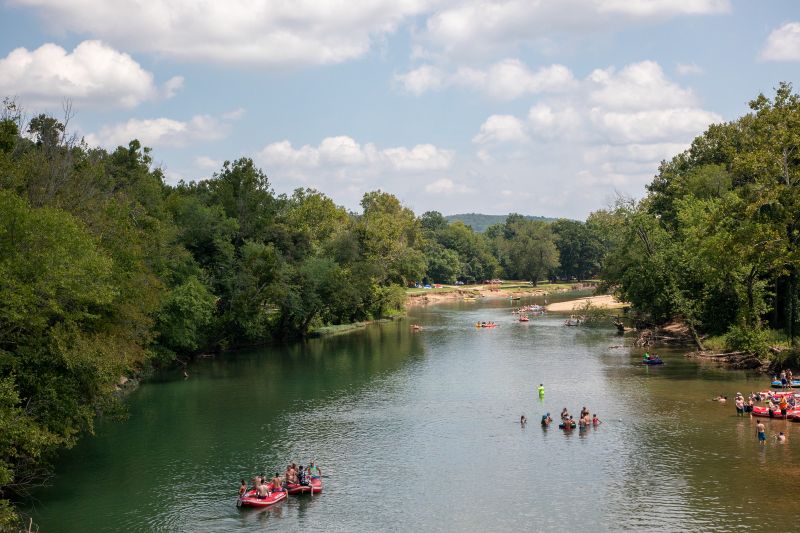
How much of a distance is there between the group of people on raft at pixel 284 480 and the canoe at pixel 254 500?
0.16 meters

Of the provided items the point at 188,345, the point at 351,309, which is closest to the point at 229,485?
the point at 188,345

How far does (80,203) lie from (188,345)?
32.5 m

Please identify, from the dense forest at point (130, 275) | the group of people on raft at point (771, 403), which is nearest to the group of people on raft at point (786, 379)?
the group of people on raft at point (771, 403)

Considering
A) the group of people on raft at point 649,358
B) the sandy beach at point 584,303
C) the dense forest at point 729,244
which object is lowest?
the group of people on raft at point 649,358

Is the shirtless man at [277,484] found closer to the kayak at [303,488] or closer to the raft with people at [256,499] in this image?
the raft with people at [256,499]

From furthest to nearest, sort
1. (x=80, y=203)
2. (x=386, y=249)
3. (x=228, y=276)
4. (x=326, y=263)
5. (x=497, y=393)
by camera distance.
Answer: (x=386, y=249), (x=326, y=263), (x=228, y=276), (x=497, y=393), (x=80, y=203)

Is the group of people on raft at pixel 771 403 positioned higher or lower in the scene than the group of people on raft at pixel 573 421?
Result: higher

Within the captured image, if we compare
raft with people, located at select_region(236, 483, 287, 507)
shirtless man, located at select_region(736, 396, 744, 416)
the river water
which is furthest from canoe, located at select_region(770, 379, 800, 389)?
raft with people, located at select_region(236, 483, 287, 507)

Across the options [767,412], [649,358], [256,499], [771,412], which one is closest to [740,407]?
[767,412]

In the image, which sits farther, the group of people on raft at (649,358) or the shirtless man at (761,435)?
the group of people on raft at (649,358)

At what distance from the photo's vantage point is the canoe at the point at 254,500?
3962cm

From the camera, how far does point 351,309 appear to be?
124 metres

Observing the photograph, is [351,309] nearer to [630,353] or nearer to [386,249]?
[386,249]

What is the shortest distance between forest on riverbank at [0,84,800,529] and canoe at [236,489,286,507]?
9861mm
